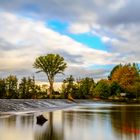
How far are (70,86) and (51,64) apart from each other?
9600mm

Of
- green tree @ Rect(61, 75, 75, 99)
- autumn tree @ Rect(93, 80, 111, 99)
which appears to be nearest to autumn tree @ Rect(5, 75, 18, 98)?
green tree @ Rect(61, 75, 75, 99)

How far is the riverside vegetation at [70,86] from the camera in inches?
3866

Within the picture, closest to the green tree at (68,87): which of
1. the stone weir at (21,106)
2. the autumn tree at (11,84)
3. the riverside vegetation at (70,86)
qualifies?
the riverside vegetation at (70,86)

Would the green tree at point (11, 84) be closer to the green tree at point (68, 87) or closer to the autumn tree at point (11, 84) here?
the autumn tree at point (11, 84)

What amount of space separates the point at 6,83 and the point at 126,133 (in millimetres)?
79157

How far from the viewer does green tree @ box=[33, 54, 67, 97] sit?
4291 inches

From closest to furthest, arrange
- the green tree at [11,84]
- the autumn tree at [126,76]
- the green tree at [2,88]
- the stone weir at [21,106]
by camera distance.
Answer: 1. the stone weir at [21,106]
2. the green tree at [2,88]
3. the green tree at [11,84]
4. the autumn tree at [126,76]

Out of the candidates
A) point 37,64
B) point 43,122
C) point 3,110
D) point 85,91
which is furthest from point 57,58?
point 43,122

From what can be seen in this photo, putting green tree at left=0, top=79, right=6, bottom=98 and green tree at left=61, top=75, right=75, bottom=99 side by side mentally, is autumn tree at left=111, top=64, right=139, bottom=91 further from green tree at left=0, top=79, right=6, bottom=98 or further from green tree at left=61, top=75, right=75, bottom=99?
green tree at left=0, top=79, right=6, bottom=98

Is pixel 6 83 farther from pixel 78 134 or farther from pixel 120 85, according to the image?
pixel 78 134

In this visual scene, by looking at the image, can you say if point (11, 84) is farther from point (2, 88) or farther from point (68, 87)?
point (68, 87)

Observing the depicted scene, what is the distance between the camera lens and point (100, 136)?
19.2 m

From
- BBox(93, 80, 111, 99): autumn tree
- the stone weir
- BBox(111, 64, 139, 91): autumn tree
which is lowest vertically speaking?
the stone weir

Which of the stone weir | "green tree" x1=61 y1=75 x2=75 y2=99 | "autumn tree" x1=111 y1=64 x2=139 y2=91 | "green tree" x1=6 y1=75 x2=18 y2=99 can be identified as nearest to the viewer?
the stone weir
